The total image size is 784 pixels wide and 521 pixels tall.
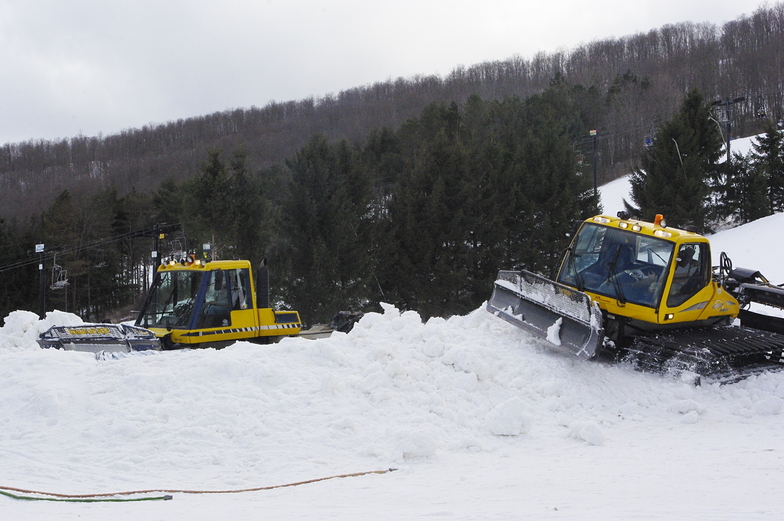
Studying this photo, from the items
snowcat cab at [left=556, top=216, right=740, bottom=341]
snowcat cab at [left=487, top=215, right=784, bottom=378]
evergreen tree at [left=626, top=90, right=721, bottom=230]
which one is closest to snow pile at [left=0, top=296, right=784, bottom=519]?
snowcat cab at [left=487, top=215, right=784, bottom=378]

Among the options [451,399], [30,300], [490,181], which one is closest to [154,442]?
[451,399]

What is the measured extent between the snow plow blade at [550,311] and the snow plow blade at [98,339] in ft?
18.1

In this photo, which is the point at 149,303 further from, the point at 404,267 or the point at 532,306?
the point at 404,267

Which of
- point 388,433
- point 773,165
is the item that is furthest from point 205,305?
point 773,165

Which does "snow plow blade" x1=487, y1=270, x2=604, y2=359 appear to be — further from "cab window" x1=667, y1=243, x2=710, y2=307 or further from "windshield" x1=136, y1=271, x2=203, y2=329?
"windshield" x1=136, y1=271, x2=203, y2=329

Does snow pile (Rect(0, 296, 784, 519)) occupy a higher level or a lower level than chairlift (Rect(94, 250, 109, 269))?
higher

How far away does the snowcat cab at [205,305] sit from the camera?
1088 cm

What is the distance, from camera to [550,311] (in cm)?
1002

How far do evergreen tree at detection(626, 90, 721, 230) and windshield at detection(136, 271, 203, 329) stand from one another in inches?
1058

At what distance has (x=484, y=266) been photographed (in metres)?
29.4

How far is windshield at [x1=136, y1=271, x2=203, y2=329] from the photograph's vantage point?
11.0 metres

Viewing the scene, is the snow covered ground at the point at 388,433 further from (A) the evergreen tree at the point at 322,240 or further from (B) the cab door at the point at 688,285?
(A) the evergreen tree at the point at 322,240

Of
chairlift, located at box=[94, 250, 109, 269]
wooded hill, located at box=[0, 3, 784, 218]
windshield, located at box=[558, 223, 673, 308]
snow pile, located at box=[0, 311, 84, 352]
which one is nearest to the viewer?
windshield, located at box=[558, 223, 673, 308]

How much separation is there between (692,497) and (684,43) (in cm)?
12082
